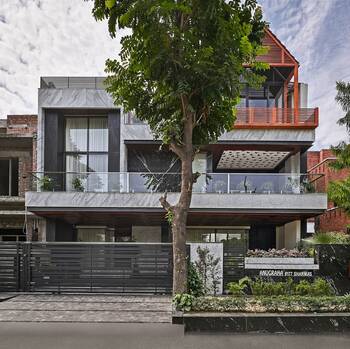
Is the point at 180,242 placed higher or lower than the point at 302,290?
higher

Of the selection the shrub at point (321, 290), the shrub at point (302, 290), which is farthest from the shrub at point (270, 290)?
the shrub at point (321, 290)

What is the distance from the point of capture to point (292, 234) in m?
18.7

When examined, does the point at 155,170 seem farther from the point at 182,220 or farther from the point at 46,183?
the point at 182,220

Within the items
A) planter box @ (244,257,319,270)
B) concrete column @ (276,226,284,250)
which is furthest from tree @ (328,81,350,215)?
concrete column @ (276,226,284,250)

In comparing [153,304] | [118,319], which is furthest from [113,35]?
[153,304]

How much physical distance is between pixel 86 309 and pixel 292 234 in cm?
1267

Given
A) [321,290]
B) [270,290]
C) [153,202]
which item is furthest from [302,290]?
[153,202]

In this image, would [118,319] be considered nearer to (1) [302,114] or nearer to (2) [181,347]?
(2) [181,347]

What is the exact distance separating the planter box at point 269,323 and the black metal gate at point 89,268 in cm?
500

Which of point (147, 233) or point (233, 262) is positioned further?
point (147, 233)

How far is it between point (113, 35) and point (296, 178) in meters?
11.0

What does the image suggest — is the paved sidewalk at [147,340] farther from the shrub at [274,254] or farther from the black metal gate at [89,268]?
the shrub at [274,254]

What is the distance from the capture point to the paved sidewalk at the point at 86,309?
7.42 meters

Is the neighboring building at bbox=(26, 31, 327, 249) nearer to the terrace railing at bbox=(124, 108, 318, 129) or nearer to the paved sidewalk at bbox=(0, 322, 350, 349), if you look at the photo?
the terrace railing at bbox=(124, 108, 318, 129)
